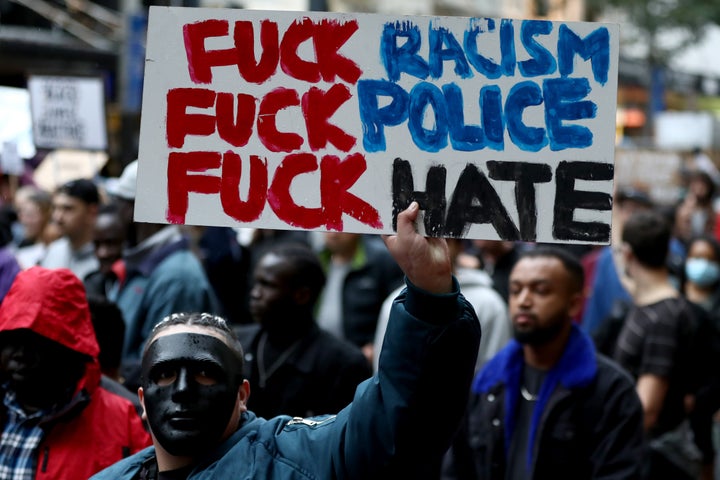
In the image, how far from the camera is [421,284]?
103 inches

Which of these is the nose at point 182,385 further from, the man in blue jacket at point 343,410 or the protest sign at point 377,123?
the protest sign at point 377,123

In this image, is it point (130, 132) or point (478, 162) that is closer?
point (478, 162)

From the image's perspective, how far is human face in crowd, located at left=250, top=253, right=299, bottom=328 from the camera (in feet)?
17.5

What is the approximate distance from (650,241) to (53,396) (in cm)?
347

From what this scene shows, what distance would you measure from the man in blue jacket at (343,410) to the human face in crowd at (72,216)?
13.9ft

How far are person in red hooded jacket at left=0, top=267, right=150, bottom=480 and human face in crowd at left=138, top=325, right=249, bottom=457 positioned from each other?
31.9 inches

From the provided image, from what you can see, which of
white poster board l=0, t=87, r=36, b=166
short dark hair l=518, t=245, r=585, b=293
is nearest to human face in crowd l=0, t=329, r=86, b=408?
short dark hair l=518, t=245, r=585, b=293

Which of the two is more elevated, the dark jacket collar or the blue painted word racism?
the blue painted word racism

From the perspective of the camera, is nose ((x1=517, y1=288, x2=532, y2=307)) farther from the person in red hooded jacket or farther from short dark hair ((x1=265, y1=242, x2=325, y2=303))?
the person in red hooded jacket

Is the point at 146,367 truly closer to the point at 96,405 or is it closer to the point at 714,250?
the point at 96,405

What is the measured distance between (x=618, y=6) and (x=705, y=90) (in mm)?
3422

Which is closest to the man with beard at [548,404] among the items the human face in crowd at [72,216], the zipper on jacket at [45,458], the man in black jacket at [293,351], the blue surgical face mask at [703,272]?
the man in black jacket at [293,351]

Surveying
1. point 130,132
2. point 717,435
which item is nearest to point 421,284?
point 717,435

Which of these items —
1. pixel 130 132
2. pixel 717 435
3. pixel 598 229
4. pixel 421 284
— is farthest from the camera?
pixel 130 132
